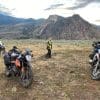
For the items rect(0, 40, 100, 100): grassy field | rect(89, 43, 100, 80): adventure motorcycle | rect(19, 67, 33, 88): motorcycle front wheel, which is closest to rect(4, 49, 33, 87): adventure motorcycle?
rect(19, 67, 33, 88): motorcycle front wheel

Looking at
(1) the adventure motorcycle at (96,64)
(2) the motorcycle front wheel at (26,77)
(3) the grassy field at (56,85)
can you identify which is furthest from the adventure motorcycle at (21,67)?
(1) the adventure motorcycle at (96,64)

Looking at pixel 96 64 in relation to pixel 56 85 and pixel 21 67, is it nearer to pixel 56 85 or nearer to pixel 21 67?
pixel 56 85

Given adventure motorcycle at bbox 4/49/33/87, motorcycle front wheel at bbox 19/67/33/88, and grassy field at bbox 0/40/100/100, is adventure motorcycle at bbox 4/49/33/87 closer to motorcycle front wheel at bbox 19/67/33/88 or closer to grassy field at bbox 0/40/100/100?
motorcycle front wheel at bbox 19/67/33/88

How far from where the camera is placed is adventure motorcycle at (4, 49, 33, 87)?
17.0 metres

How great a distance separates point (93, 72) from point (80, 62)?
4.54 metres

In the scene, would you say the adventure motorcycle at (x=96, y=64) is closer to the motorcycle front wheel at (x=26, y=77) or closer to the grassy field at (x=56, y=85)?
the grassy field at (x=56, y=85)

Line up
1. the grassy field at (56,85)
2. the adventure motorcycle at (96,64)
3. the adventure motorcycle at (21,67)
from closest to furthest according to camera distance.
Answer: the grassy field at (56,85)
the adventure motorcycle at (21,67)
the adventure motorcycle at (96,64)

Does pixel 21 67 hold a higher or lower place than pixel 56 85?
higher

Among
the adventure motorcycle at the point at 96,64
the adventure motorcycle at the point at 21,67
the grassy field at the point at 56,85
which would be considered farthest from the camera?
the adventure motorcycle at the point at 96,64

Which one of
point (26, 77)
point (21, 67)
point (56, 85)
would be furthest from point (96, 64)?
point (21, 67)

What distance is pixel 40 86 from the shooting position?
1734 centimetres

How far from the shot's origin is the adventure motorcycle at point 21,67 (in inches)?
668

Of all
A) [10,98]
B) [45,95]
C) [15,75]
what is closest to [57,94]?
[45,95]

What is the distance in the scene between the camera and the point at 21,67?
58.5ft
